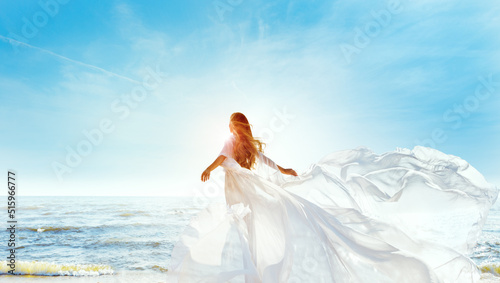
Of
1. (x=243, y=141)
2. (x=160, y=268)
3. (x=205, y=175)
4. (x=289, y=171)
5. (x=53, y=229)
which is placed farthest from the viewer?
(x=53, y=229)

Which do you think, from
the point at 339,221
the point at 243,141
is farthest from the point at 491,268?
the point at 243,141

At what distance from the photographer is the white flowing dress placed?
9.27ft

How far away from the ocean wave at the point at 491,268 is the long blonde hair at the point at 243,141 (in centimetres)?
680

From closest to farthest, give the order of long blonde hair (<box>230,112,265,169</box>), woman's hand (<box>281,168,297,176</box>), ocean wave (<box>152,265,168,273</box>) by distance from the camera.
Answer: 1. long blonde hair (<box>230,112,265,169</box>)
2. woman's hand (<box>281,168,297,176</box>)
3. ocean wave (<box>152,265,168,273</box>)

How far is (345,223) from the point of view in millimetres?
3387

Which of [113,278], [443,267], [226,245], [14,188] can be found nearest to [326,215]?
[226,245]

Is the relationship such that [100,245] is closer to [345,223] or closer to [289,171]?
[289,171]

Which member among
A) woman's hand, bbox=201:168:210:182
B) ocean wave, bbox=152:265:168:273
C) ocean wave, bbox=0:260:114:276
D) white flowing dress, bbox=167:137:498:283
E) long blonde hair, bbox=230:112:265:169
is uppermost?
long blonde hair, bbox=230:112:265:169

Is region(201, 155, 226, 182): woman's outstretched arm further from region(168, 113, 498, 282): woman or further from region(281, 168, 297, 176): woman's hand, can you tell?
region(281, 168, 297, 176): woman's hand

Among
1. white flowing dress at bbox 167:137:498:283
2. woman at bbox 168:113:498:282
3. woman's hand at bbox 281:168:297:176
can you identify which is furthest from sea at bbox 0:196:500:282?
woman's hand at bbox 281:168:297:176

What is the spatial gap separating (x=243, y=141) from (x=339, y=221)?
141 centimetres

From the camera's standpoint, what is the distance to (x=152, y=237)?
40.2ft

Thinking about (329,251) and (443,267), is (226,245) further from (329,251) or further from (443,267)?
(443,267)

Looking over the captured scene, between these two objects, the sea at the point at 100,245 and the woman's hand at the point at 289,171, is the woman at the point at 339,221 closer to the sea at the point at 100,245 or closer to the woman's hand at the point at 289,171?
the woman's hand at the point at 289,171
